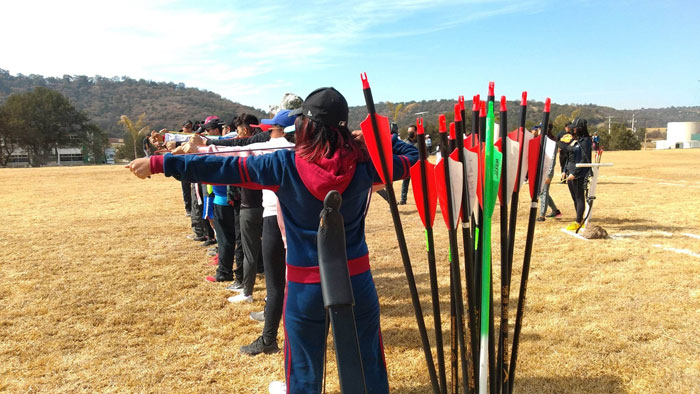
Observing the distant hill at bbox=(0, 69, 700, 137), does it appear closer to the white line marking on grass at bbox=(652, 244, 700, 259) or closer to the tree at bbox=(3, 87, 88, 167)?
the tree at bbox=(3, 87, 88, 167)

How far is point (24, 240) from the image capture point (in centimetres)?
894

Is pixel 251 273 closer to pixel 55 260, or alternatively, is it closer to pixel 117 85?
pixel 55 260

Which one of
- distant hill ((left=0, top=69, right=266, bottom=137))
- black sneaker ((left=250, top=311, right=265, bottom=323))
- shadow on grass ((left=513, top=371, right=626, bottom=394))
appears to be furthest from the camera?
distant hill ((left=0, top=69, right=266, bottom=137))

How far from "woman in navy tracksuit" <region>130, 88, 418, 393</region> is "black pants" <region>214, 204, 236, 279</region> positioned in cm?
339

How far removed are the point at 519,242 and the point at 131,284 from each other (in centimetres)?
633

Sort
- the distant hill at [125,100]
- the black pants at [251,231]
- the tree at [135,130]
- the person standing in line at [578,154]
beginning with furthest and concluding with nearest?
the distant hill at [125,100] → the tree at [135,130] → the person standing in line at [578,154] → the black pants at [251,231]

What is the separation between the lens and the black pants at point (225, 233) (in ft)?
18.0

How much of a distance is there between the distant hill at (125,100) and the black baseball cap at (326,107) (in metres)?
113

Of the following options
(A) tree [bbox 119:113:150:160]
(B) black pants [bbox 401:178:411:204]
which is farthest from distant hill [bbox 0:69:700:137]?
(B) black pants [bbox 401:178:411:204]

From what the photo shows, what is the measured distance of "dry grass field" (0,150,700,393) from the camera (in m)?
3.55

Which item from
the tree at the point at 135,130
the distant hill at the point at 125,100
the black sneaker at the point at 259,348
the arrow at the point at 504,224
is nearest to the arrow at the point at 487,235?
the arrow at the point at 504,224

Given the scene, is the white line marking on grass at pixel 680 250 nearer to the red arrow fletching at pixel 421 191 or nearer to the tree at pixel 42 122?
the red arrow fletching at pixel 421 191

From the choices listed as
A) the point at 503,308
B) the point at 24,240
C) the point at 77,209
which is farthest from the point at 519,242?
the point at 77,209

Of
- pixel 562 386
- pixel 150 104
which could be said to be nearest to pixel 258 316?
pixel 562 386
